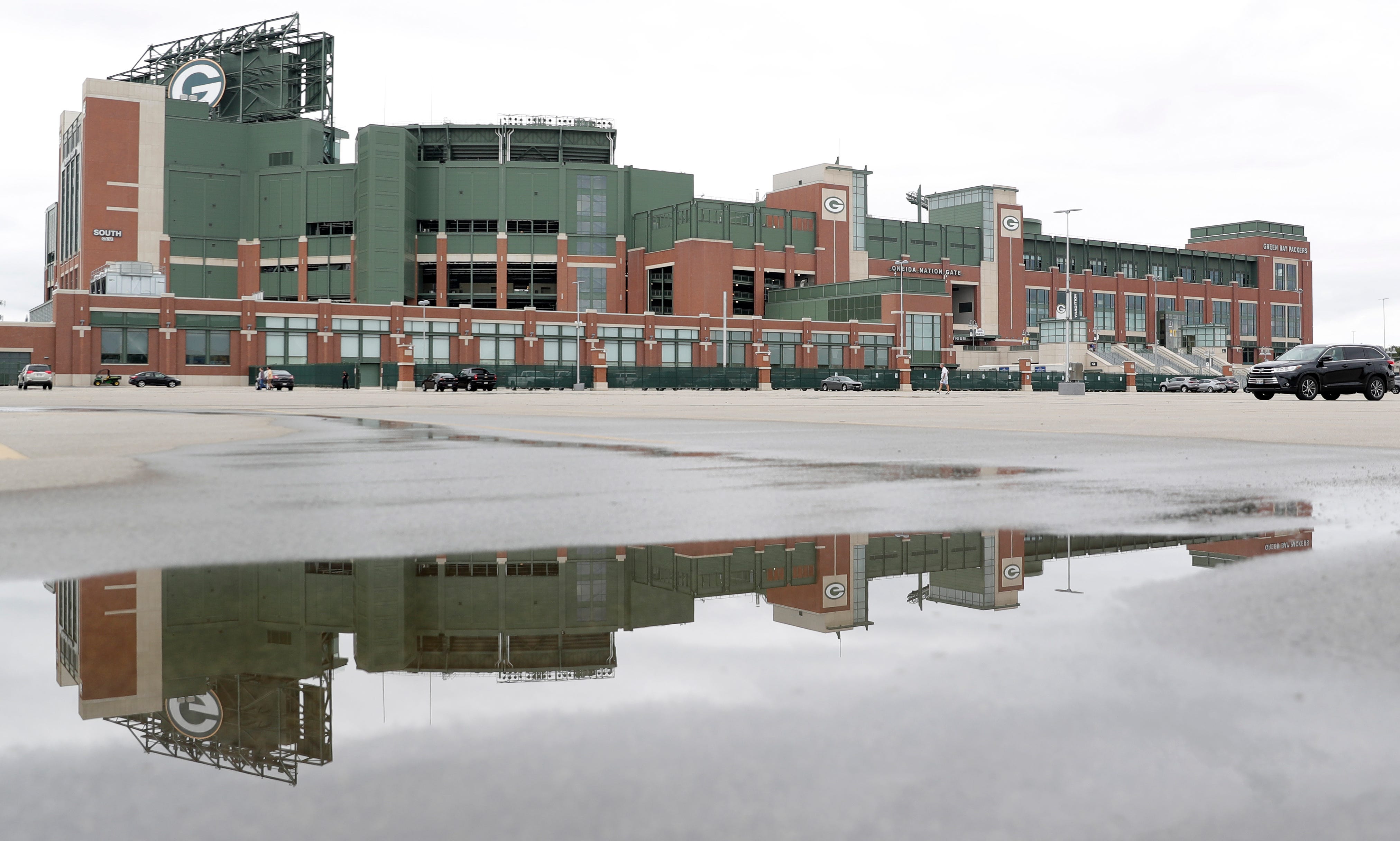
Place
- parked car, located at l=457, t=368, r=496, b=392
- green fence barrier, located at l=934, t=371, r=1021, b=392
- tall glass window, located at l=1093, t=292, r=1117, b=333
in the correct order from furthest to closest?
tall glass window, located at l=1093, t=292, r=1117, b=333 < green fence barrier, located at l=934, t=371, r=1021, b=392 < parked car, located at l=457, t=368, r=496, b=392

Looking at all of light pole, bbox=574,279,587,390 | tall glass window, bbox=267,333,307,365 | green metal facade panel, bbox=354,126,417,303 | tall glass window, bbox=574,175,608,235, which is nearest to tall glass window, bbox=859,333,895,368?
light pole, bbox=574,279,587,390

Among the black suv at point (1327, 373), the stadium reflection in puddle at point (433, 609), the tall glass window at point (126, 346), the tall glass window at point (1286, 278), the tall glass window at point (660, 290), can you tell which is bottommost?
the stadium reflection in puddle at point (433, 609)

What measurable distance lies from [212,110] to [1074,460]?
120740 millimetres

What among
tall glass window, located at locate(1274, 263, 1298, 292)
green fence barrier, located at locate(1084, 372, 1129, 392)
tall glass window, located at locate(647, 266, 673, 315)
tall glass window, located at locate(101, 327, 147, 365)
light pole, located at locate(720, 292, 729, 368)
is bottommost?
green fence barrier, located at locate(1084, 372, 1129, 392)

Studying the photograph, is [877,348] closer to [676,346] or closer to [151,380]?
[676,346]

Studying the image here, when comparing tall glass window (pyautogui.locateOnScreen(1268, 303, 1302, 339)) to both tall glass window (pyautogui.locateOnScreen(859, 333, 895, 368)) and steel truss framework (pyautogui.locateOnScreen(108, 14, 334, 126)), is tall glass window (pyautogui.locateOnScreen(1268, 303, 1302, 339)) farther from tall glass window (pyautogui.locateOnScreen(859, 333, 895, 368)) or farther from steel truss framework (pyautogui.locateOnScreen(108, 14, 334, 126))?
steel truss framework (pyautogui.locateOnScreen(108, 14, 334, 126))

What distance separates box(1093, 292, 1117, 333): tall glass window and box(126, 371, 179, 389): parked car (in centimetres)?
10348

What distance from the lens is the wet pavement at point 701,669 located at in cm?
241

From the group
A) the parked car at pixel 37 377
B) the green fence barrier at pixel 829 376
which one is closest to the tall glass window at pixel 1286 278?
the green fence barrier at pixel 829 376

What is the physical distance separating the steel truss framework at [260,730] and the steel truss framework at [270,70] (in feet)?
401

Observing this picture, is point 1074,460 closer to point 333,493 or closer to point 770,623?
point 333,493

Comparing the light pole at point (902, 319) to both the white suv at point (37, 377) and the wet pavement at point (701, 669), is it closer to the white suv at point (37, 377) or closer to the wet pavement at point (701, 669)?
the white suv at point (37, 377)

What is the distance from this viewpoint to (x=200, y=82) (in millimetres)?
112812

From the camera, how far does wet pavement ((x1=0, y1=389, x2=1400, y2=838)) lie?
2412 millimetres
